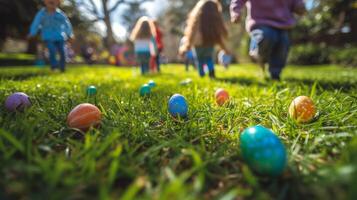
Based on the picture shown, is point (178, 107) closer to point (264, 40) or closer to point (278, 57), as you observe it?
point (264, 40)

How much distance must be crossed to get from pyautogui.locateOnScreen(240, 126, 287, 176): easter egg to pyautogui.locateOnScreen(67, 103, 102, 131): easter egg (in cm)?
89

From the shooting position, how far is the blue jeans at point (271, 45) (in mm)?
4445

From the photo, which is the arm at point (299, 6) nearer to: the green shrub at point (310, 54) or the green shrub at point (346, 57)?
the green shrub at point (346, 57)

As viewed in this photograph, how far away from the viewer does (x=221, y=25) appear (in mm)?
5648

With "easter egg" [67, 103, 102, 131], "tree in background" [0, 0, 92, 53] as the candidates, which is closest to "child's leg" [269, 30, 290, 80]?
"easter egg" [67, 103, 102, 131]

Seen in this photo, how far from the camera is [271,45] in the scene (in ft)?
14.8

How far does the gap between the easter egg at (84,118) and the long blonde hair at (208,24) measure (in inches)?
165

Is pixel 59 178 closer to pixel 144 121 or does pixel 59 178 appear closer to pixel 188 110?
pixel 144 121

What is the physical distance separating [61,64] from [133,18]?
33.8 meters

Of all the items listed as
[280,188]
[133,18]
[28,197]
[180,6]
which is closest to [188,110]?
[280,188]

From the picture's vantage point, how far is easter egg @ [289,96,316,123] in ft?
5.74

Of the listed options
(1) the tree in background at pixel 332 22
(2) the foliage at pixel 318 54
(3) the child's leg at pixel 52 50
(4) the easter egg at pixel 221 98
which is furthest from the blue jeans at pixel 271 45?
(1) the tree in background at pixel 332 22

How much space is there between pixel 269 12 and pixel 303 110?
3.14 meters

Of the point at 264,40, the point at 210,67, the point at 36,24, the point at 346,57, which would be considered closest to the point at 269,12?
the point at 264,40
